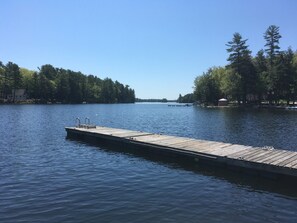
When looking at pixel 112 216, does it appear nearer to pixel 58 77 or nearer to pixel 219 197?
pixel 219 197

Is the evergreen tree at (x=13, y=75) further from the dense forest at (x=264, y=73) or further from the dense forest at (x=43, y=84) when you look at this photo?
the dense forest at (x=264, y=73)

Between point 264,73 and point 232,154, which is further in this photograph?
point 264,73

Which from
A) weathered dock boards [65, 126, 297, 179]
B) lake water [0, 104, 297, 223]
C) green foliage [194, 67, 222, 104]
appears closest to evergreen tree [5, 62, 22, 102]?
green foliage [194, 67, 222, 104]

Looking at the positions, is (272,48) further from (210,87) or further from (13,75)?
(13,75)

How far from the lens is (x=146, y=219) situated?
10391 millimetres

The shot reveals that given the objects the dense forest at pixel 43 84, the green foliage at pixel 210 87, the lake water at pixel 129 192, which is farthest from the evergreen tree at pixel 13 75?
the lake water at pixel 129 192

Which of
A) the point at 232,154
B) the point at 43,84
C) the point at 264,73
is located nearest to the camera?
the point at 232,154

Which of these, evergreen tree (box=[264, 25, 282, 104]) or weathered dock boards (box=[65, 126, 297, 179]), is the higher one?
evergreen tree (box=[264, 25, 282, 104])

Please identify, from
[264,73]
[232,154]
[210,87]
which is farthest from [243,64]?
[232,154]

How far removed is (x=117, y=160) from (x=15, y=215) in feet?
32.1

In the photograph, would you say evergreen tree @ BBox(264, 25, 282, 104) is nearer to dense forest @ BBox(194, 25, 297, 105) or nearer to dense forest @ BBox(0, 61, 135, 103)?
dense forest @ BBox(194, 25, 297, 105)

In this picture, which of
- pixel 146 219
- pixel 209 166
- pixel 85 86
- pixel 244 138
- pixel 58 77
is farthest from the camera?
pixel 85 86

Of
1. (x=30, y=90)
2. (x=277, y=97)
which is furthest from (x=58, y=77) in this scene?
(x=277, y=97)

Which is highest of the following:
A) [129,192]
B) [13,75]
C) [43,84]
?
[13,75]
